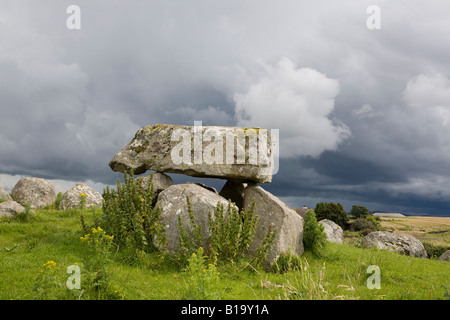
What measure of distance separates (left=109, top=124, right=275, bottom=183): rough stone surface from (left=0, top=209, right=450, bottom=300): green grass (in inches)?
131

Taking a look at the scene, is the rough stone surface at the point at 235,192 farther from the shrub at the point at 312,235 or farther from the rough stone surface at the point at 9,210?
the rough stone surface at the point at 9,210

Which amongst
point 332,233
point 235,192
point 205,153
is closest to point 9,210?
point 205,153

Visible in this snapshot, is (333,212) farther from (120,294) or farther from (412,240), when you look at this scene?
(120,294)

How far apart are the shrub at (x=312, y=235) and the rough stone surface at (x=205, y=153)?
210 cm

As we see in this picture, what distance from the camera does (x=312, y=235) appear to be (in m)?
12.6

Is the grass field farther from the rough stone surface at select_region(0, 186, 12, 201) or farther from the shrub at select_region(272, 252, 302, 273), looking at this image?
the rough stone surface at select_region(0, 186, 12, 201)

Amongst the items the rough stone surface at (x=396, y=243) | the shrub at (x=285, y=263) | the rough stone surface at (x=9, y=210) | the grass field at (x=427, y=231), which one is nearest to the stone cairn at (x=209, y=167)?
the shrub at (x=285, y=263)

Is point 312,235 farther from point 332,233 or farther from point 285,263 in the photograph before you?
point 332,233

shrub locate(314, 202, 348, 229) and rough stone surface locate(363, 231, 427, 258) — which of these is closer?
rough stone surface locate(363, 231, 427, 258)

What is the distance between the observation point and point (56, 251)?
34.8 ft

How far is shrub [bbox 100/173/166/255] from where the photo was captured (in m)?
10.4

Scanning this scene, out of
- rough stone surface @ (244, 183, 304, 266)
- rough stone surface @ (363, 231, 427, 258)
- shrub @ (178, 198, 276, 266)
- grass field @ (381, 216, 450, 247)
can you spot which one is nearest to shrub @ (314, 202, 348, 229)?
grass field @ (381, 216, 450, 247)

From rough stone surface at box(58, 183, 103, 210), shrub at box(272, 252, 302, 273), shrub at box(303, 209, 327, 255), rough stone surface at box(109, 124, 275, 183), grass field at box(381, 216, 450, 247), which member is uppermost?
rough stone surface at box(109, 124, 275, 183)

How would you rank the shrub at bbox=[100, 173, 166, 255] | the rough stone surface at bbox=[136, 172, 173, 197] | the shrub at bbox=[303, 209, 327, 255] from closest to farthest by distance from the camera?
the shrub at bbox=[100, 173, 166, 255]
the shrub at bbox=[303, 209, 327, 255]
the rough stone surface at bbox=[136, 172, 173, 197]
